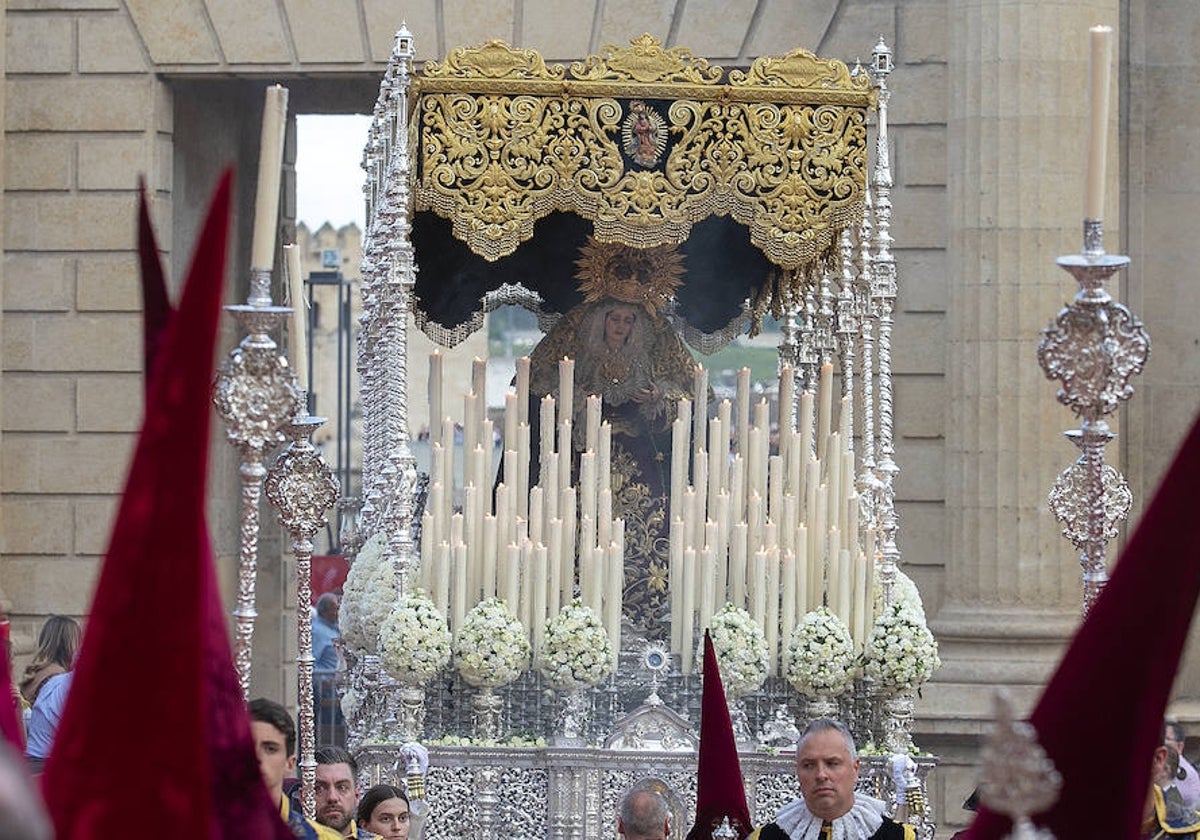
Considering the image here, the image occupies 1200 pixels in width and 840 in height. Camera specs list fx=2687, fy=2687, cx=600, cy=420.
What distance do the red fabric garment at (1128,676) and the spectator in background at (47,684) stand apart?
508 cm

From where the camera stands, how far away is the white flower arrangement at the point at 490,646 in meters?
9.01

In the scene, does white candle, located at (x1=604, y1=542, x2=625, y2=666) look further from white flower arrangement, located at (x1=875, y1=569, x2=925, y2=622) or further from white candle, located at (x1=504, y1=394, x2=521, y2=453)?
white flower arrangement, located at (x1=875, y1=569, x2=925, y2=622)

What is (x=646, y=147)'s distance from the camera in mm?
9594

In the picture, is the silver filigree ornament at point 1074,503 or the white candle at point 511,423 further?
the white candle at point 511,423

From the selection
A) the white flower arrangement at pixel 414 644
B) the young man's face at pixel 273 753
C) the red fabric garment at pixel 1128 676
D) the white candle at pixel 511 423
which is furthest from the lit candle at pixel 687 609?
the red fabric garment at pixel 1128 676

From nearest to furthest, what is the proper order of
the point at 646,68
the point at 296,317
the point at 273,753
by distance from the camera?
the point at 273,753 → the point at 296,317 → the point at 646,68

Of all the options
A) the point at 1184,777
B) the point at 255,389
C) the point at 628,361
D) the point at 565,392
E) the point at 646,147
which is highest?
the point at 646,147

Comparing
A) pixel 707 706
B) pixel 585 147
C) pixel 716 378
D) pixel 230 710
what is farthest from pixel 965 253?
pixel 716 378

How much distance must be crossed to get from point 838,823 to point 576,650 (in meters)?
2.42

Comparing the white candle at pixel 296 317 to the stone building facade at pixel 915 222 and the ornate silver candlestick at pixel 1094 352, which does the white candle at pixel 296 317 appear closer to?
the ornate silver candlestick at pixel 1094 352

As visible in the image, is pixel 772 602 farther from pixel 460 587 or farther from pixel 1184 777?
pixel 1184 777

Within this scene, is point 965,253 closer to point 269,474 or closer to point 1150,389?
point 1150,389

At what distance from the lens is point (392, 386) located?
9734 millimetres

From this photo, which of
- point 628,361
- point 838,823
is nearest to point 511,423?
point 628,361
